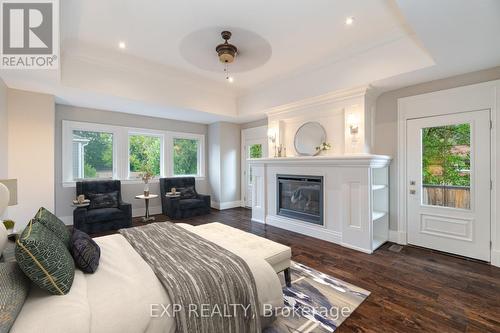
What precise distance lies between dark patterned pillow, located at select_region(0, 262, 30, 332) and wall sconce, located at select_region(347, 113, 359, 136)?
4.15 metres

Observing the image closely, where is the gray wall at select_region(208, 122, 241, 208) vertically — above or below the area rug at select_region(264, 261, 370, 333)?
above

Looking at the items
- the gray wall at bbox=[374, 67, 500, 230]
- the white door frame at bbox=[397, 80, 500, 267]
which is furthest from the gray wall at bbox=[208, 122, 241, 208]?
the white door frame at bbox=[397, 80, 500, 267]

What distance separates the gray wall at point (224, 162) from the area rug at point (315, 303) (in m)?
4.11

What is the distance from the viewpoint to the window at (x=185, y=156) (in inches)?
250

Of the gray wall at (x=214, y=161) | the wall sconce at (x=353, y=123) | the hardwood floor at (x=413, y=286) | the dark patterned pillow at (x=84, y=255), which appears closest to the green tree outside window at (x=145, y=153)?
the gray wall at (x=214, y=161)

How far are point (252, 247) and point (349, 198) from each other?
209cm

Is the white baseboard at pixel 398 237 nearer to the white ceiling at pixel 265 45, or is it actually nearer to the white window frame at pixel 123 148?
the white ceiling at pixel 265 45

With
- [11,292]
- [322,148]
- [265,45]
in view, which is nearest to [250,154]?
[322,148]

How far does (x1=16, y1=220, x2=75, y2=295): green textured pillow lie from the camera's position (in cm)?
121

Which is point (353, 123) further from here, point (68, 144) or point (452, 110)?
point (68, 144)

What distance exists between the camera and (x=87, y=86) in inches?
146

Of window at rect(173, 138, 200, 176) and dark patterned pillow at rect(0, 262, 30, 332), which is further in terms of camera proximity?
window at rect(173, 138, 200, 176)

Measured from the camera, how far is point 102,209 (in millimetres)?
4535

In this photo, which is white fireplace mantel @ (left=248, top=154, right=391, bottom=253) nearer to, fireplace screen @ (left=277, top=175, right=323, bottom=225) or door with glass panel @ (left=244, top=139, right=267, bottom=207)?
fireplace screen @ (left=277, top=175, right=323, bottom=225)
